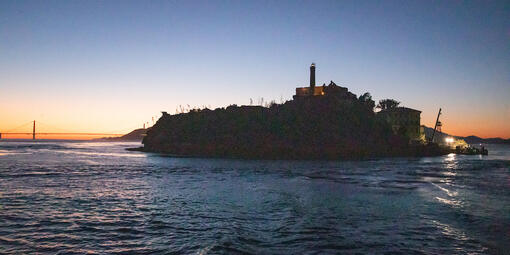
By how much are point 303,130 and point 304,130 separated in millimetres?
310

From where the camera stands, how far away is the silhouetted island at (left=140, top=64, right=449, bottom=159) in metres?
92.1

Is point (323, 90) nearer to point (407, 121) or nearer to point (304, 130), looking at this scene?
point (304, 130)

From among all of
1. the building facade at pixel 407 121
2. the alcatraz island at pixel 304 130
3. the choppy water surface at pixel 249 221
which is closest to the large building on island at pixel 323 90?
the alcatraz island at pixel 304 130

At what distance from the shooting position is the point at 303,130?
327ft

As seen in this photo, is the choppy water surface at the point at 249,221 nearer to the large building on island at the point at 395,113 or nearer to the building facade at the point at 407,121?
the large building on island at the point at 395,113

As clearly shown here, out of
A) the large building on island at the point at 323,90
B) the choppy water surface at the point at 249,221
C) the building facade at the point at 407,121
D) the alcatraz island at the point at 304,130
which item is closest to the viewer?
the choppy water surface at the point at 249,221

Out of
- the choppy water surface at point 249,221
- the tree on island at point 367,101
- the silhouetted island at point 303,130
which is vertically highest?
the tree on island at point 367,101

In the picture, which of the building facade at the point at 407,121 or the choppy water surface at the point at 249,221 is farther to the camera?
the building facade at the point at 407,121

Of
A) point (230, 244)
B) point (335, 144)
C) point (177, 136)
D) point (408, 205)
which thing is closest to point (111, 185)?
point (230, 244)

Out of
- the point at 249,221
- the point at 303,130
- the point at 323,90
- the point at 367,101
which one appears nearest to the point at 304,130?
the point at 303,130

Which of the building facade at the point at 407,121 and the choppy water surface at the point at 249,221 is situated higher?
the building facade at the point at 407,121

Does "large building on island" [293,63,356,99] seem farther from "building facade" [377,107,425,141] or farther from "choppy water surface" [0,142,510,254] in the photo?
"choppy water surface" [0,142,510,254]

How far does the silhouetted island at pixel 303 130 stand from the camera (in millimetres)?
92062

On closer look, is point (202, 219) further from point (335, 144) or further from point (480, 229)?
point (335, 144)
